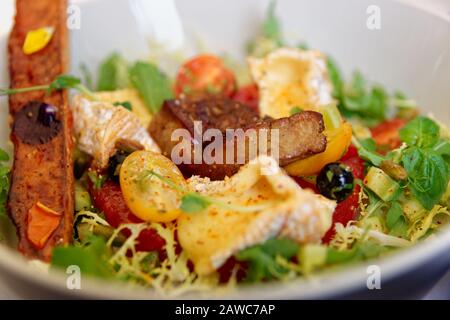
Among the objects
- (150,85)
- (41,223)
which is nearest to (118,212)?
(41,223)

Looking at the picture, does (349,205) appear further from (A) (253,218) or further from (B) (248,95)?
(B) (248,95)

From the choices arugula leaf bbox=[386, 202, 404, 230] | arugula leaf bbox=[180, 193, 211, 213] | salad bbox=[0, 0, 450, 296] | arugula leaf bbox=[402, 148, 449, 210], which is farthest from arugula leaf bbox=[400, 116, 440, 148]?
arugula leaf bbox=[180, 193, 211, 213]

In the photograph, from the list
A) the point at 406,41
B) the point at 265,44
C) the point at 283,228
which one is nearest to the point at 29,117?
the point at 283,228

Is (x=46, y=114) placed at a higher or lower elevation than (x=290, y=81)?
lower

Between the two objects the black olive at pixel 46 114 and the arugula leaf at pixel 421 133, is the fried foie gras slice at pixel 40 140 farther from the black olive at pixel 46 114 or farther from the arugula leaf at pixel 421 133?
the arugula leaf at pixel 421 133

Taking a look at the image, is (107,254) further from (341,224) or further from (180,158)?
(341,224)

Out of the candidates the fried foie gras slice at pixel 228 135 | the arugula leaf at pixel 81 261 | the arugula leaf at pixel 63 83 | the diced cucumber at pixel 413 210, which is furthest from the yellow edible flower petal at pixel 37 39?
the diced cucumber at pixel 413 210
